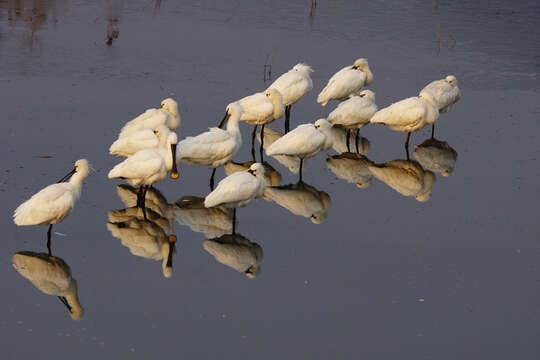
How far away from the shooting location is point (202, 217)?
1139cm

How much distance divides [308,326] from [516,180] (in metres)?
5.51

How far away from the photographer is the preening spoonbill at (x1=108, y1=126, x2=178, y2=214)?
447 inches

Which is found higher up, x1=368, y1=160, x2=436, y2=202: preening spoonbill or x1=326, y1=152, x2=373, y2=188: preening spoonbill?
x1=368, y1=160, x2=436, y2=202: preening spoonbill

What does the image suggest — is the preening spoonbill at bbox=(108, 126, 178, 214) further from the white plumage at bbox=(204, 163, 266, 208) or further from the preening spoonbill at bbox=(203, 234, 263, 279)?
the preening spoonbill at bbox=(203, 234, 263, 279)

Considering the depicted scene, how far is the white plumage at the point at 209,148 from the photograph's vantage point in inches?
481

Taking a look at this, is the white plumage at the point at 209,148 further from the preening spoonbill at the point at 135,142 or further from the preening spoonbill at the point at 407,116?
the preening spoonbill at the point at 407,116

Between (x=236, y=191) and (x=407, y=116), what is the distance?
4346 mm

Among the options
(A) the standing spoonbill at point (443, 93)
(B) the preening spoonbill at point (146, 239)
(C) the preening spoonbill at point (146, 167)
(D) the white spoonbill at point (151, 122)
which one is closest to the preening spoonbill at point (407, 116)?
(A) the standing spoonbill at point (443, 93)

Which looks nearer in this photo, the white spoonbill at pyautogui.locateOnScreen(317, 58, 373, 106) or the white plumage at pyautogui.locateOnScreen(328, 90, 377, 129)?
the white plumage at pyautogui.locateOnScreen(328, 90, 377, 129)

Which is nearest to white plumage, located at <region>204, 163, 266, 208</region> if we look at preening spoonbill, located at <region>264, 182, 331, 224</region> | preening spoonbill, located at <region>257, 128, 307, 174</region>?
preening spoonbill, located at <region>264, 182, 331, 224</region>

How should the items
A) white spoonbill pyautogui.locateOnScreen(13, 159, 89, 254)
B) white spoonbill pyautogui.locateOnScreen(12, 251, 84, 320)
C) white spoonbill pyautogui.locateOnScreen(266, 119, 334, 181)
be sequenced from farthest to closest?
white spoonbill pyautogui.locateOnScreen(266, 119, 334, 181), white spoonbill pyautogui.locateOnScreen(13, 159, 89, 254), white spoonbill pyautogui.locateOnScreen(12, 251, 84, 320)

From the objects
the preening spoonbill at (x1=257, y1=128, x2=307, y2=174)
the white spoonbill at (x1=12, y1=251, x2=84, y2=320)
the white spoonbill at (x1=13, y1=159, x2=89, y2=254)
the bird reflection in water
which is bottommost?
the preening spoonbill at (x1=257, y1=128, x2=307, y2=174)

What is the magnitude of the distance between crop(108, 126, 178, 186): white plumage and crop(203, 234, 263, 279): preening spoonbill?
124 centimetres

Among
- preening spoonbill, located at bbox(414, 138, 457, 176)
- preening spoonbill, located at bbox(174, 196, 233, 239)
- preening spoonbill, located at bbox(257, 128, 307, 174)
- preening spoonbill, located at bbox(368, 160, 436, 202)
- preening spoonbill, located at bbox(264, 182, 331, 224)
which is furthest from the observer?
preening spoonbill, located at bbox(414, 138, 457, 176)
